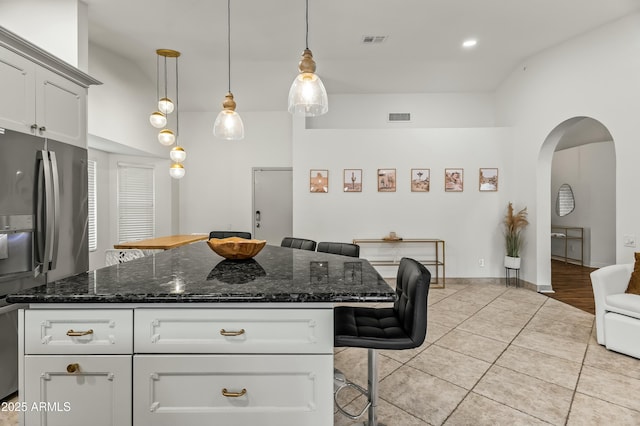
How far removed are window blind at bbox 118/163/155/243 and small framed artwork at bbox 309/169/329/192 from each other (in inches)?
120

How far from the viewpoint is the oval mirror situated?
722 cm

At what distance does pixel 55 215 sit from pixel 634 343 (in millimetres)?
4699

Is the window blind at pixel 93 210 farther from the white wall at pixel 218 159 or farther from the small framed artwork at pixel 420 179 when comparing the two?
the small framed artwork at pixel 420 179

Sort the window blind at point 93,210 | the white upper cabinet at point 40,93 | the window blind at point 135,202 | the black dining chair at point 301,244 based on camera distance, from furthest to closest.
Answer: the window blind at point 135,202 < the window blind at point 93,210 < the black dining chair at point 301,244 < the white upper cabinet at point 40,93

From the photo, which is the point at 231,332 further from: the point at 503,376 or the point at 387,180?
the point at 387,180

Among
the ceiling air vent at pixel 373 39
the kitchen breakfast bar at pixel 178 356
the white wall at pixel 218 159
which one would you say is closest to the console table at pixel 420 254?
the white wall at pixel 218 159

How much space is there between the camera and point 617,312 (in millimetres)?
2814

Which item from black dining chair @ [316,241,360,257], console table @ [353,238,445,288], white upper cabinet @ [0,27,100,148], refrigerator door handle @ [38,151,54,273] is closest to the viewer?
white upper cabinet @ [0,27,100,148]

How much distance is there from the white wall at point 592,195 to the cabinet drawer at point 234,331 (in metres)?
7.57

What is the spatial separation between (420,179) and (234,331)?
15.4 feet

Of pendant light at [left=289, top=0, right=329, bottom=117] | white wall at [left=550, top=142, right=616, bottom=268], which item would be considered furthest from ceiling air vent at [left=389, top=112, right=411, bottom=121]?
pendant light at [left=289, top=0, right=329, bottom=117]

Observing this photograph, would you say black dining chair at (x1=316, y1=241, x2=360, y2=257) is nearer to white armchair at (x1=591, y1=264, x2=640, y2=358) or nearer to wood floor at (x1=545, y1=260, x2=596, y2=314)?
white armchair at (x1=591, y1=264, x2=640, y2=358)

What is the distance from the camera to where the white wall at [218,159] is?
662cm

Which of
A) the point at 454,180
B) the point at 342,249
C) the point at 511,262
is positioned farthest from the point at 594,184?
the point at 342,249
